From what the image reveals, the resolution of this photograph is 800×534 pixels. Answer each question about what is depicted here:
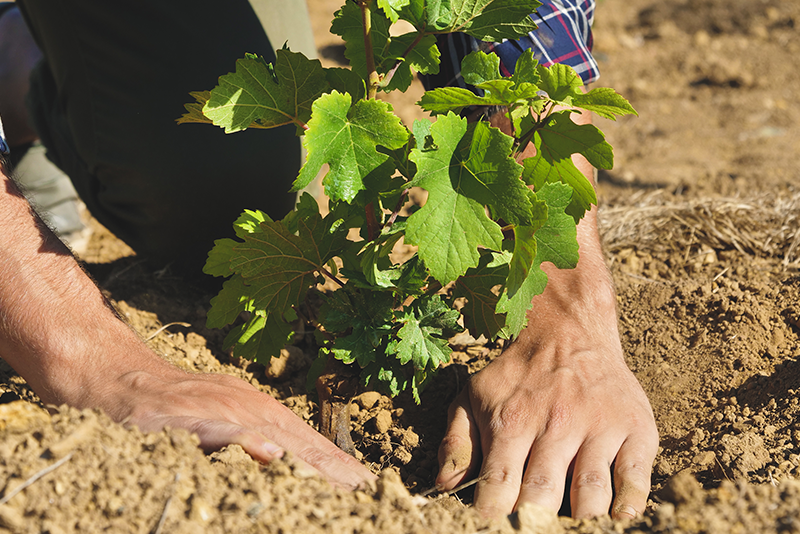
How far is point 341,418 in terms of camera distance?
1709 mm

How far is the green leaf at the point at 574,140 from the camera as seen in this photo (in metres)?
1.32

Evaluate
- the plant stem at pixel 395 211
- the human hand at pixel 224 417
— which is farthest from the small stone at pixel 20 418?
the plant stem at pixel 395 211

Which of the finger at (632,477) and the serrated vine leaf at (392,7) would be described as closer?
the serrated vine leaf at (392,7)

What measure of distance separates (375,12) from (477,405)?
1015mm

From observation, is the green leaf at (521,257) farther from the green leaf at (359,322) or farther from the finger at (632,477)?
the finger at (632,477)

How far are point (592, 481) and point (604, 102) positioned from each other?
2.82 feet

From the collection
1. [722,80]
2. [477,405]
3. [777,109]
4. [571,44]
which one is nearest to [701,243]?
[571,44]

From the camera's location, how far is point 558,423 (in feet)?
5.24

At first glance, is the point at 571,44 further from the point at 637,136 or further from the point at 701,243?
the point at 637,136

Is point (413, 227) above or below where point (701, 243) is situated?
above

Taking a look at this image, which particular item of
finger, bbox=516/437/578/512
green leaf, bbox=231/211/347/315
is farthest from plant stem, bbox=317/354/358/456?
finger, bbox=516/437/578/512

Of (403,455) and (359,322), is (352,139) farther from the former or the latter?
(403,455)

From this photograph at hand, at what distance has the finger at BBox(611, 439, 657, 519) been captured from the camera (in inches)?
57.4

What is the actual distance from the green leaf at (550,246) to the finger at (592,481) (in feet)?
1.37
